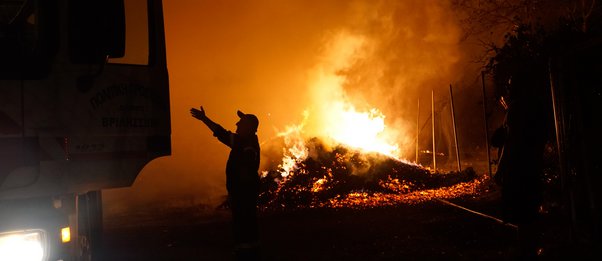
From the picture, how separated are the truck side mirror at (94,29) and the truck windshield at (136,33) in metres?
0.45

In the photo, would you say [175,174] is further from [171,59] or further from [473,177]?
[473,177]

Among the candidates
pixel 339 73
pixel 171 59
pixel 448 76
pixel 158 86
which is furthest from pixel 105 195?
pixel 448 76

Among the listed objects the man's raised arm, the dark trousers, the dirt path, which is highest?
the man's raised arm

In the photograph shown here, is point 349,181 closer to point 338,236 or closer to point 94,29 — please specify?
point 338,236

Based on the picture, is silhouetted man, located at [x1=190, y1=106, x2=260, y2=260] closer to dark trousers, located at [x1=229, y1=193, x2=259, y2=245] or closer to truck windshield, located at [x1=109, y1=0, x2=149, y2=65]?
dark trousers, located at [x1=229, y1=193, x2=259, y2=245]

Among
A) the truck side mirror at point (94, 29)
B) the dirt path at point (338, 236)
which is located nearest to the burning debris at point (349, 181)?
the dirt path at point (338, 236)

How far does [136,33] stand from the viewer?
390 centimetres

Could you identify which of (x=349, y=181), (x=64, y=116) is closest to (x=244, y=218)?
(x=64, y=116)

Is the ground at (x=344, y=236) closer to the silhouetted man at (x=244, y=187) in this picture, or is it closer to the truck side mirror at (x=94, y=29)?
the silhouetted man at (x=244, y=187)

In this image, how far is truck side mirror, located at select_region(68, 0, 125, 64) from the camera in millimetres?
3082

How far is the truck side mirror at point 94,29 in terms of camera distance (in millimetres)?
3082

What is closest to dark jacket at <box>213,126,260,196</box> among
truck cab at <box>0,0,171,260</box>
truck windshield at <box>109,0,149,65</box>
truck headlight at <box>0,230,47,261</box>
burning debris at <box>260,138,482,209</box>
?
truck cab at <box>0,0,171,260</box>

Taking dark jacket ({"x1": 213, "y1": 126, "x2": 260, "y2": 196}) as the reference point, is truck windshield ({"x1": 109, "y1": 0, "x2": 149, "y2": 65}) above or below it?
above

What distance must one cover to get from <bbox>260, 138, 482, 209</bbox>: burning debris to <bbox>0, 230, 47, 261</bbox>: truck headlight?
314 inches
